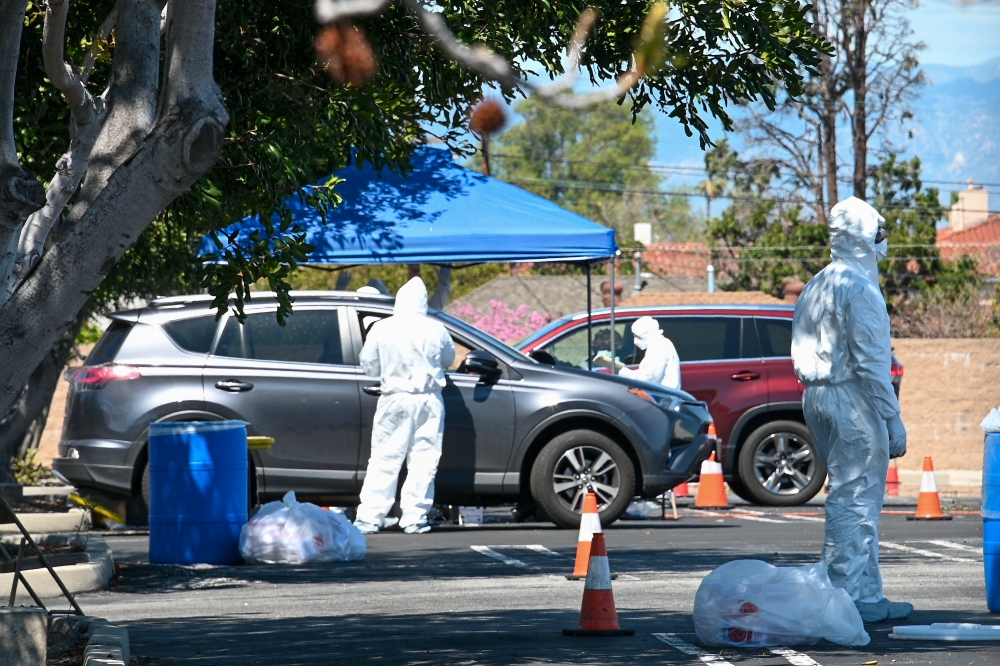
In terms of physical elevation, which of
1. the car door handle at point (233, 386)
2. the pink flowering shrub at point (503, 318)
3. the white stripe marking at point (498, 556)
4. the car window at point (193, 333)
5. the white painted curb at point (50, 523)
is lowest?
the white stripe marking at point (498, 556)

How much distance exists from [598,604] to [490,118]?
4.66 metres

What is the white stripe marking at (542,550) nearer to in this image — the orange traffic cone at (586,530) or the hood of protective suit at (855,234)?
the orange traffic cone at (586,530)

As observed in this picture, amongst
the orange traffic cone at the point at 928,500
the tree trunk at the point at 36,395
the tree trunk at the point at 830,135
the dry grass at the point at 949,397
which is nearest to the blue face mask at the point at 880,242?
the orange traffic cone at the point at 928,500

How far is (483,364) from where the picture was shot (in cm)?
1222

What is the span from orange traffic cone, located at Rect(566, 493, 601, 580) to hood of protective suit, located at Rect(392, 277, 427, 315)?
11.2 feet

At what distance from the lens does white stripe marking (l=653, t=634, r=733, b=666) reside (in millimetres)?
6160

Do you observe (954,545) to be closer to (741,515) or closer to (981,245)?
(741,515)

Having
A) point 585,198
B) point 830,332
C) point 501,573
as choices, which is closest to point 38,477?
point 501,573

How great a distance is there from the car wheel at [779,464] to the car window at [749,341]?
82 cm

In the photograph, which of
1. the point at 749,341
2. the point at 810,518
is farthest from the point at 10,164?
the point at 749,341

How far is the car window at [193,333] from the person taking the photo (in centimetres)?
1218

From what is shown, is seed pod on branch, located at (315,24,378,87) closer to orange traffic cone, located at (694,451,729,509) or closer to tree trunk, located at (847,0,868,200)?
orange traffic cone, located at (694,451,729,509)

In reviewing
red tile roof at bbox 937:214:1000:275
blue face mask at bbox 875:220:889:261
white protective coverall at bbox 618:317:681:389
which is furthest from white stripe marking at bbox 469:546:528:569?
red tile roof at bbox 937:214:1000:275

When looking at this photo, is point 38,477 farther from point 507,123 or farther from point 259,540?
point 507,123
